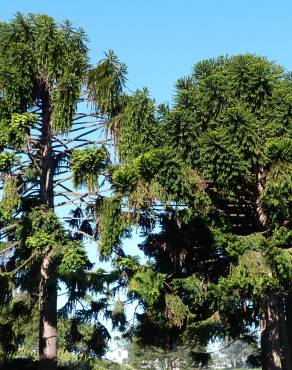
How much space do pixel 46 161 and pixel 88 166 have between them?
259 cm

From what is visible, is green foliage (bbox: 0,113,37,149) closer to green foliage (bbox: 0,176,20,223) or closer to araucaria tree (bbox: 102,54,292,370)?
green foliage (bbox: 0,176,20,223)

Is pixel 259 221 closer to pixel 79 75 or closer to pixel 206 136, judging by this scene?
pixel 206 136

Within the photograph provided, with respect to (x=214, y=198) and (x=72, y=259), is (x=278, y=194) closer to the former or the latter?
(x=214, y=198)

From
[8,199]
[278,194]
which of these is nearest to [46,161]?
[8,199]

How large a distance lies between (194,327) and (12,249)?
5.71 metres

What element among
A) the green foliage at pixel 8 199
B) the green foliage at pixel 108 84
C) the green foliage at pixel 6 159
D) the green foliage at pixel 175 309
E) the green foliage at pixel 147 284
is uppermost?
the green foliage at pixel 108 84

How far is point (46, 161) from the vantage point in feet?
53.4

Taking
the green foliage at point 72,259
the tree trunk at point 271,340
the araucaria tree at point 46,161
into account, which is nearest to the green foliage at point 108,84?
the araucaria tree at point 46,161

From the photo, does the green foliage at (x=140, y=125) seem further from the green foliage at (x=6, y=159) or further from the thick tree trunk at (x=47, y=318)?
the thick tree trunk at (x=47, y=318)

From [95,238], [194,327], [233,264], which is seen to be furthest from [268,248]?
[95,238]

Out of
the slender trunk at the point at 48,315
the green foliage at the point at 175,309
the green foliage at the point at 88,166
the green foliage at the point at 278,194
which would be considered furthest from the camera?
the green foliage at the point at 175,309

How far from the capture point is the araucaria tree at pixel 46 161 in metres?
14.3

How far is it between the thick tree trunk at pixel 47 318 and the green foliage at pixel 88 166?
208 centimetres

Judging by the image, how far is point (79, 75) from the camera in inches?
638
